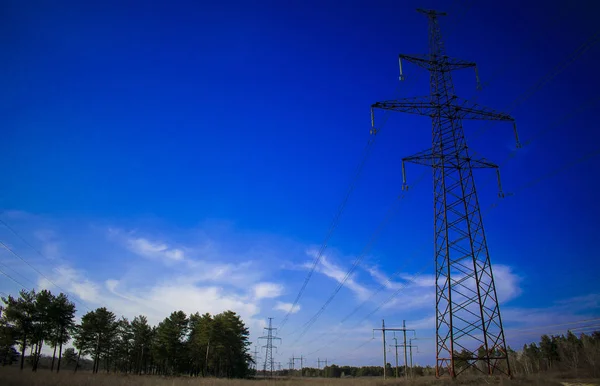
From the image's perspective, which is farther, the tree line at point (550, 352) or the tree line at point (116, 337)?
the tree line at point (550, 352)

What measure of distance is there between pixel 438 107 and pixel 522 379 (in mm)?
19159

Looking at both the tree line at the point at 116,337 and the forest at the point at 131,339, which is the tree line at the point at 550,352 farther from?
the tree line at the point at 116,337

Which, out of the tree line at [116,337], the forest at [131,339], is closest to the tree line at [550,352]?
the forest at [131,339]

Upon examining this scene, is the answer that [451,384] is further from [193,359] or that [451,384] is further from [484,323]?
[193,359]

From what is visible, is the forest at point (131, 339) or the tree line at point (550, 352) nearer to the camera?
the forest at point (131, 339)

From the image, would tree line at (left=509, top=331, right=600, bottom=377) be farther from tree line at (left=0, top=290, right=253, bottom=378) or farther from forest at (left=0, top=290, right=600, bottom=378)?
tree line at (left=0, top=290, right=253, bottom=378)

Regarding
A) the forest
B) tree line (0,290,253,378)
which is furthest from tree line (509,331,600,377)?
tree line (0,290,253,378)

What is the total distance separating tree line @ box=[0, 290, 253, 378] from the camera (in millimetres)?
44062

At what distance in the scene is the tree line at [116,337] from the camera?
145 feet

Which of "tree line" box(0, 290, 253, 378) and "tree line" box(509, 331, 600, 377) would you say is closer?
"tree line" box(0, 290, 253, 378)

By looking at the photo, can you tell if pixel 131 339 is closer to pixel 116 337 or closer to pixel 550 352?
pixel 116 337

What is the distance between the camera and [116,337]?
6384cm

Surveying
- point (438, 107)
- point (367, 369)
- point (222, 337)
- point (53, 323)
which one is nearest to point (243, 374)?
point (222, 337)

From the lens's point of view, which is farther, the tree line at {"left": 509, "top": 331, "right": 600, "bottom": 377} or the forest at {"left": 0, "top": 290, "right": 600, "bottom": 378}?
the tree line at {"left": 509, "top": 331, "right": 600, "bottom": 377}
